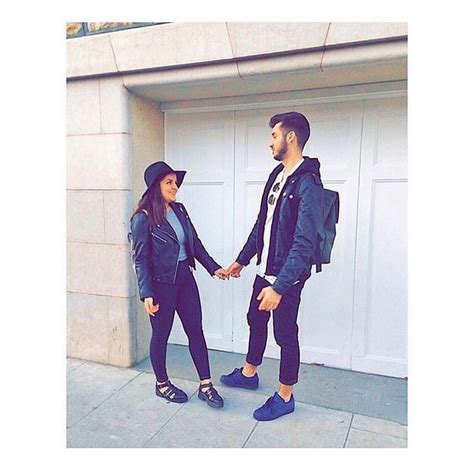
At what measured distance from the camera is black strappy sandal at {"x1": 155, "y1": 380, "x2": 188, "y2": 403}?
107 inches

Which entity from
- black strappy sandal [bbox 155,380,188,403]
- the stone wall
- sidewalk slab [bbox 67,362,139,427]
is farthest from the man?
the stone wall

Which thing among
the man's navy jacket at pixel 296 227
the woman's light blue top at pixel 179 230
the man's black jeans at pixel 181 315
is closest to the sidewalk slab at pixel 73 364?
the man's black jeans at pixel 181 315

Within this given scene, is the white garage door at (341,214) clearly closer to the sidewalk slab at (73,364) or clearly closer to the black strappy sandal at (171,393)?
the black strappy sandal at (171,393)

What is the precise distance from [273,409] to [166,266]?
1.18 meters

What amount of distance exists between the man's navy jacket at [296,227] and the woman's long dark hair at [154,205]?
28.9 inches

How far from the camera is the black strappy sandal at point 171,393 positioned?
273 centimetres

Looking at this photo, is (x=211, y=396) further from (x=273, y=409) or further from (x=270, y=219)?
(x=270, y=219)

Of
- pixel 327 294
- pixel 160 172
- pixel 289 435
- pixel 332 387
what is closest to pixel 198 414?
pixel 289 435

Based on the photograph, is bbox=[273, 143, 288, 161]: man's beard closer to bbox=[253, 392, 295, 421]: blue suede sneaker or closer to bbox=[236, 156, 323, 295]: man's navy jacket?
bbox=[236, 156, 323, 295]: man's navy jacket

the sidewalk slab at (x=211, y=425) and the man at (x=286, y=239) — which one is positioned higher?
the man at (x=286, y=239)

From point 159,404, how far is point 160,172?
1.62 meters

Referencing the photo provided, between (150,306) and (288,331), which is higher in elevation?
(150,306)

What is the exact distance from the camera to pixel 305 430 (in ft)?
7.89

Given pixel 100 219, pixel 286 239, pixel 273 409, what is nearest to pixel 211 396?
pixel 273 409
